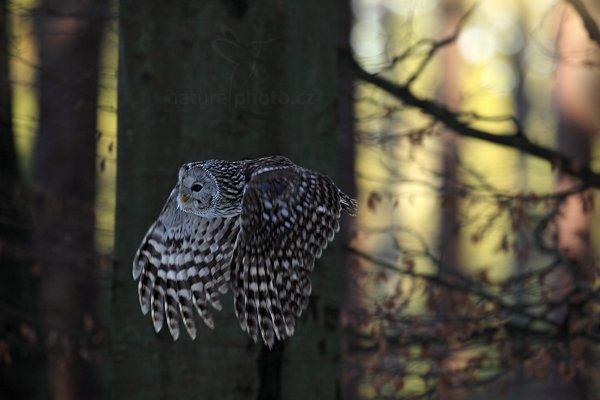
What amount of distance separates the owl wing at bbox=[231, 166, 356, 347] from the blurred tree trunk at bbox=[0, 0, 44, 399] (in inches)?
210

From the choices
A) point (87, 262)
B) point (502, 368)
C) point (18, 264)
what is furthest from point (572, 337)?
point (18, 264)

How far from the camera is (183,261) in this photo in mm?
3400

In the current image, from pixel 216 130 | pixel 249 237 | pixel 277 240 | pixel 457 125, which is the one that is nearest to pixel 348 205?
pixel 277 240

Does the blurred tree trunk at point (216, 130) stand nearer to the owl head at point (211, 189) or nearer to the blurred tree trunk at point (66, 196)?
the owl head at point (211, 189)

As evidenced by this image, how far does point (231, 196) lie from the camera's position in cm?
319

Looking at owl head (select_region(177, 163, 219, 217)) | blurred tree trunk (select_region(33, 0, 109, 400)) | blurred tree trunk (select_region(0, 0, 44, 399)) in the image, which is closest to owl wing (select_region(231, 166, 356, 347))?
owl head (select_region(177, 163, 219, 217))

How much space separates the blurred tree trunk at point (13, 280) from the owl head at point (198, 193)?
5.39 metres

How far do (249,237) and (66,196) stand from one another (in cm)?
714

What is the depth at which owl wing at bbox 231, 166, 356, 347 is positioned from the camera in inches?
123

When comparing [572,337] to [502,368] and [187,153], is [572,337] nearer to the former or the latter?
[502,368]

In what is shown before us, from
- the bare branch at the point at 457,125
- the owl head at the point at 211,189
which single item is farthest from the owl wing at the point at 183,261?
the bare branch at the point at 457,125

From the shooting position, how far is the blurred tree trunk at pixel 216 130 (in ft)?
13.8

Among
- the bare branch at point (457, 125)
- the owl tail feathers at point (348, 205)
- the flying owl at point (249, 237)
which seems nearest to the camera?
the flying owl at point (249, 237)

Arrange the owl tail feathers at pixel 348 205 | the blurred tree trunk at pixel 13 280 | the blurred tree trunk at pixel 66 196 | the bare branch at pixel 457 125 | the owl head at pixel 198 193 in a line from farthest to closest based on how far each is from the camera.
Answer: the blurred tree trunk at pixel 66 196 → the blurred tree trunk at pixel 13 280 → the bare branch at pixel 457 125 → the owl tail feathers at pixel 348 205 → the owl head at pixel 198 193
